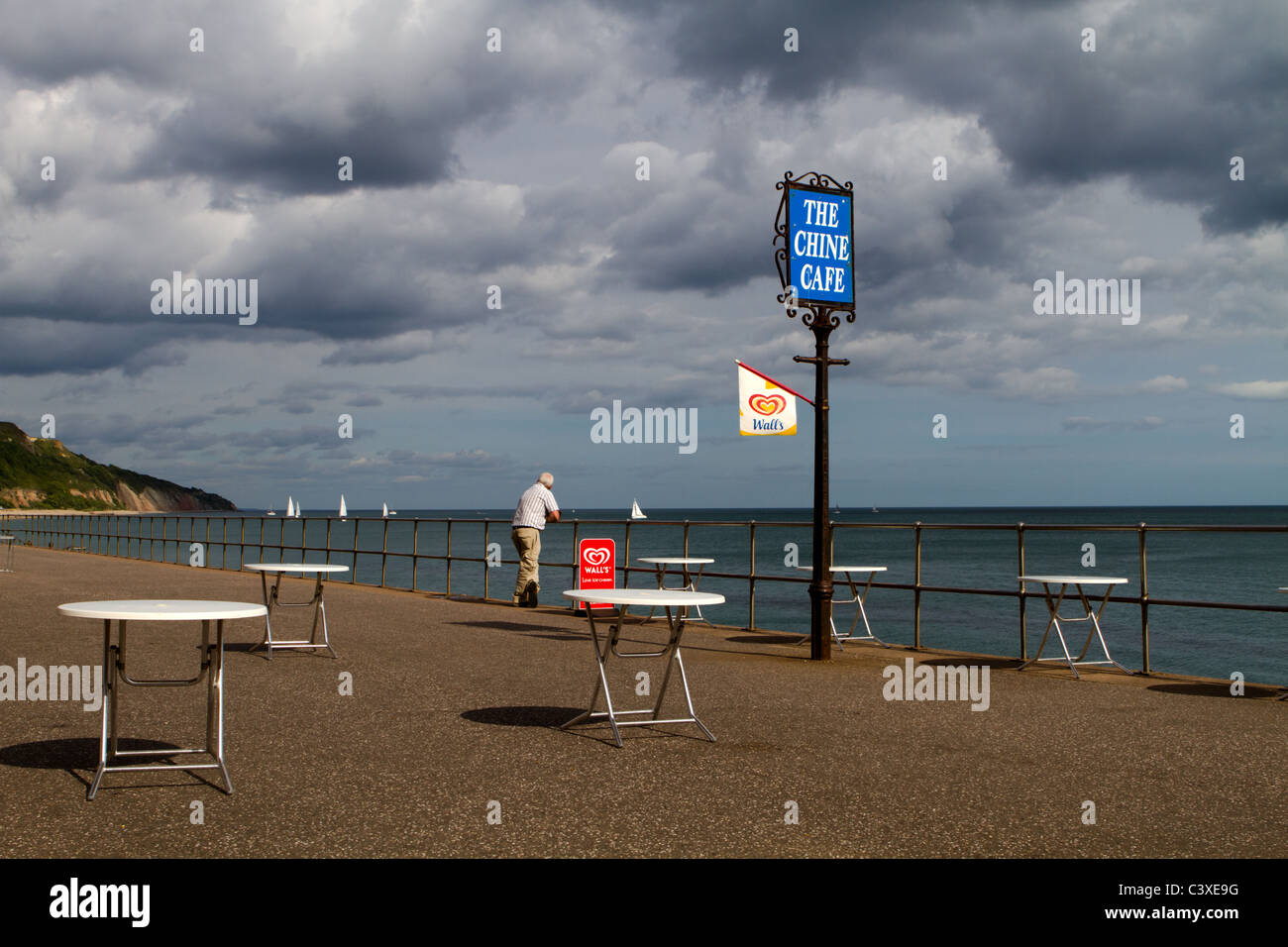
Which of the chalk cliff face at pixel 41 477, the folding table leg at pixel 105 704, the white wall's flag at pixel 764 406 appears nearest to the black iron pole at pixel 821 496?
the white wall's flag at pixel 764 406

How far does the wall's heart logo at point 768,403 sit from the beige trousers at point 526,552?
446 cm

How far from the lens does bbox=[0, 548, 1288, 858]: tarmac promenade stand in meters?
4.64

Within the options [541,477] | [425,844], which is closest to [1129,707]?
[425,844]

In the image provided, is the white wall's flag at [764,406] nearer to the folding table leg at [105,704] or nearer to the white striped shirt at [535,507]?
the white striped shirt at [535,507]

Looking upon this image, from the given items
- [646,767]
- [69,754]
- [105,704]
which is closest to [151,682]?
[105,704]

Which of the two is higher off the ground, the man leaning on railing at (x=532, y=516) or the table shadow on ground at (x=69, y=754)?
the man leaning on railing at (x=532, y=516)

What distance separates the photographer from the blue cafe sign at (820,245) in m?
11.0

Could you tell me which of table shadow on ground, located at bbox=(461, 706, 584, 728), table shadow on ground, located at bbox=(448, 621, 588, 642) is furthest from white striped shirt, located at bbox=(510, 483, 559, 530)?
table shadow on ground, located at bbox=(461, 706, 584, 728)

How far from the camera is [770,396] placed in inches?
458

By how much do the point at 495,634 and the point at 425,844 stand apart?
27.0 feet

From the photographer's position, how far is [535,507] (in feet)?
50.2

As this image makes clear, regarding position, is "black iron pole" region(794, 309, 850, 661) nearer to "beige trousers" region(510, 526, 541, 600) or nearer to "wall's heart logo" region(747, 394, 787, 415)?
"wall's heart logo" region(747, 394, 787, 415)

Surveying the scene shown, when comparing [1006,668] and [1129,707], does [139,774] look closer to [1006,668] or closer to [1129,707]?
[1129,707]

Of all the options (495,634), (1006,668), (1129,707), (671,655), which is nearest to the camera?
(671,655)
